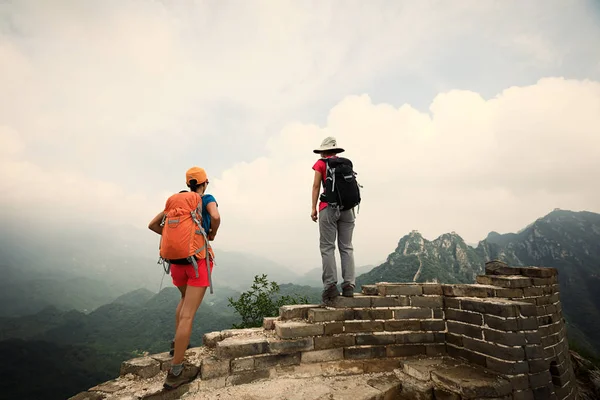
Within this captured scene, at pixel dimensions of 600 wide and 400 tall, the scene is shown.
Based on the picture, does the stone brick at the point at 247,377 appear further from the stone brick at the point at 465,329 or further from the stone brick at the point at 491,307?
the stone brick at the point at 491,307

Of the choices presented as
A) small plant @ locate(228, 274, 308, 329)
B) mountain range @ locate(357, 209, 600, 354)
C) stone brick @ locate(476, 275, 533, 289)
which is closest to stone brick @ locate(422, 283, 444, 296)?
stone brick @ locate(476, 275, 533, 289)

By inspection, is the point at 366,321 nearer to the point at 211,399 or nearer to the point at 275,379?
the point at 275,379

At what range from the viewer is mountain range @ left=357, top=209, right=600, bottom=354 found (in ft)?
159

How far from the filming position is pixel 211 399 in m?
3.00

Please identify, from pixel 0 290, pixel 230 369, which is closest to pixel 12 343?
pixel 230 369

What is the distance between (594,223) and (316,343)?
140525 mm

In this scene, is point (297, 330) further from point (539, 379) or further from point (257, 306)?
point (257, 306)

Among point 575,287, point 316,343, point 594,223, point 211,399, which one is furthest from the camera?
point 594,223

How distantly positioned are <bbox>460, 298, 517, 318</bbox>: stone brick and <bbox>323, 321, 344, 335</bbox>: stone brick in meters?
1.74

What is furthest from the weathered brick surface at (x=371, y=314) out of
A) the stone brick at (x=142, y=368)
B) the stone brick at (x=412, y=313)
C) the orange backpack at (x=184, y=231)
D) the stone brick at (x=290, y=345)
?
the stone brick at (x=142, y=368)

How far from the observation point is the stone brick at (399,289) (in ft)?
13.7

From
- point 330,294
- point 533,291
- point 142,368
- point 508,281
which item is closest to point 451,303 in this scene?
point 508,281

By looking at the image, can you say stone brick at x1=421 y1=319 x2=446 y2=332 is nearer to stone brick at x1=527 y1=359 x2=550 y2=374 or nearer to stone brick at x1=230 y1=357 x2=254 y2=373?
stone brick at x1=527 y1=359 x2=550 y2=374

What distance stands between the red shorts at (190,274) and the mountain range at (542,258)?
43761 millimetres
